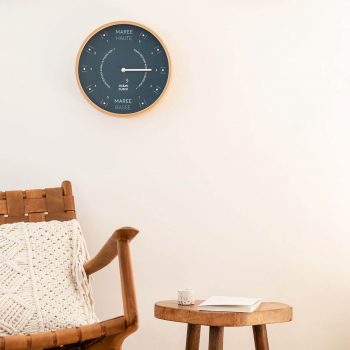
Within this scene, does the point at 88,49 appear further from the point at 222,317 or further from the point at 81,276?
the point at 222,317

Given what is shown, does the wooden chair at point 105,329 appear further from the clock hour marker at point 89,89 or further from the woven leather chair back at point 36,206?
the clock hour marker at point 89,89

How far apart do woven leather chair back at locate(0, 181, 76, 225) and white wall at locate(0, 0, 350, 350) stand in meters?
0.23

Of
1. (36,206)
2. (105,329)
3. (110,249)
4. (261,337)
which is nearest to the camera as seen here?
(105,329)

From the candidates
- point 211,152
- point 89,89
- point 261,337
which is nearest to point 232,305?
point 261,337

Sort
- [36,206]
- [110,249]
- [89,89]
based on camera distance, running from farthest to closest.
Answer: [89,89]
[36,206]
[110,249]

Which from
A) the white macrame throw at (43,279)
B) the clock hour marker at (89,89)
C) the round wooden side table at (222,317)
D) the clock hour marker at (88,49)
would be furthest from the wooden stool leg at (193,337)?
the clock hour marker at (88,49)

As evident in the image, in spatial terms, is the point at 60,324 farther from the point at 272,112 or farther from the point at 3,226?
the point at 272,112

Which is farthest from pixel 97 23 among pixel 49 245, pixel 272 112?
pixel 49 245

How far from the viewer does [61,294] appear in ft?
3.51

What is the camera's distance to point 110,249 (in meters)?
0.99

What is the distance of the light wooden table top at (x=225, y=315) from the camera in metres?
1.01

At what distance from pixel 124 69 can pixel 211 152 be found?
46 cm

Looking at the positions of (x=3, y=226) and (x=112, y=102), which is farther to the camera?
(x=112, y=102)

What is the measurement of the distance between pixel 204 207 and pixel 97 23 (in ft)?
Answer: 2.68
